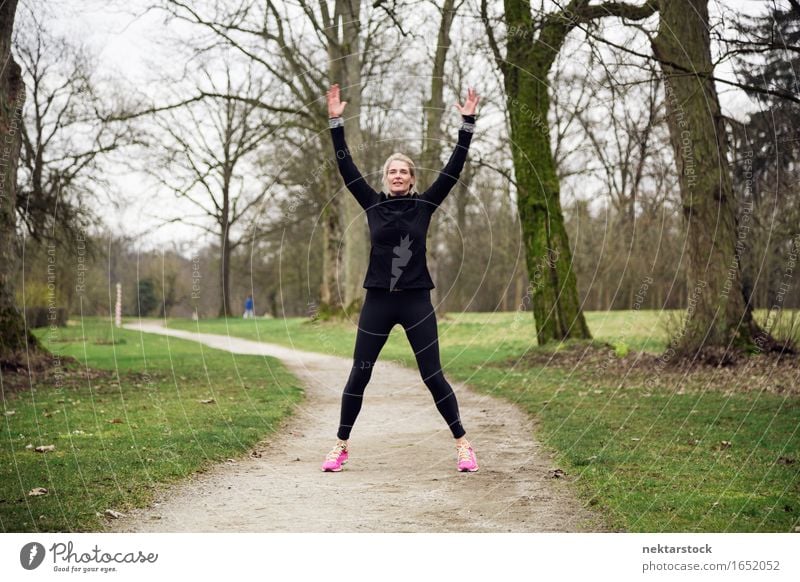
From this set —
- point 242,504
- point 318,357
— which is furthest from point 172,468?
point 318,357

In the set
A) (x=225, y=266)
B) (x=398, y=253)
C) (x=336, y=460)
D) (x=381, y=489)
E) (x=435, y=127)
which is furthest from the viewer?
(x=435, y=127)

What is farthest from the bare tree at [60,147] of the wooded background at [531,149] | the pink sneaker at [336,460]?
the pink sneaker at [336,460]

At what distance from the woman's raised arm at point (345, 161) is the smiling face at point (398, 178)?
0.17 m

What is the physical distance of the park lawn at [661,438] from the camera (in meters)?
5.55

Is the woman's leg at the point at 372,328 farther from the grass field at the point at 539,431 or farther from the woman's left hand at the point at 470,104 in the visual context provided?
the grass field at the point at 539,431

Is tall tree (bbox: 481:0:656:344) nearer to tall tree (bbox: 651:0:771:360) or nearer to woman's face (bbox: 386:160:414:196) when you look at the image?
tall tree (bbox: 651:0:771:360)

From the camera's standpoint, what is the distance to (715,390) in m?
10.9

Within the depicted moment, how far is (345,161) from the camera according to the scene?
648 centimetres

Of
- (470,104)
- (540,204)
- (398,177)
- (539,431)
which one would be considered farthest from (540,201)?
(398,177)

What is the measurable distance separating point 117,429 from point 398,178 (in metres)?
4.35

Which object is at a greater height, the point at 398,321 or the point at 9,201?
the point at 9,201

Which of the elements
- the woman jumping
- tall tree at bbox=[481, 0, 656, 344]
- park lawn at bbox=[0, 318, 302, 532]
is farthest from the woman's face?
tall tree at bbox=[481, 0, 656, 344]

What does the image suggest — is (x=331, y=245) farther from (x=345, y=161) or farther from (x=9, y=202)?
(x=345, y=161)

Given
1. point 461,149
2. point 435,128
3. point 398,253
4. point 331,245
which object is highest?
point 435,128
